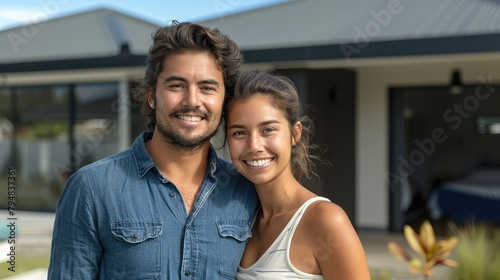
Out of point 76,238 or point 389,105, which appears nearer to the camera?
point 76,238

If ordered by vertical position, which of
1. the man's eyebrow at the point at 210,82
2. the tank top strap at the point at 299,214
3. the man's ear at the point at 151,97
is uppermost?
the man's eyebrow at the point at 210,82

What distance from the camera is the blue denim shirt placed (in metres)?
1.87

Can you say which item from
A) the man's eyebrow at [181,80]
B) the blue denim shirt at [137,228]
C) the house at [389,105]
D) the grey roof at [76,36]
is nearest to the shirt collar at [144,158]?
the blue denim shirt at [137,228]

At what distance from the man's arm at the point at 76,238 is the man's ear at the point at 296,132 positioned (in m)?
0.79

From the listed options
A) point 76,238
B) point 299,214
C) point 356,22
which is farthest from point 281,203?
point 356,22

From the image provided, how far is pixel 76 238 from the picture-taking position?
6.08ft

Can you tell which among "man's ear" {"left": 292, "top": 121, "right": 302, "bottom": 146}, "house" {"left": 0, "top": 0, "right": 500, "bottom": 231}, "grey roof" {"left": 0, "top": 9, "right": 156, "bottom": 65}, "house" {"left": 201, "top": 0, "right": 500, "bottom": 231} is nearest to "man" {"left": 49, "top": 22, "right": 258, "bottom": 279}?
"man's ear" {"left": 292, "top": 121, "right": 302, "bottom": 146}

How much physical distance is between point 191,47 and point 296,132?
0.54 metres

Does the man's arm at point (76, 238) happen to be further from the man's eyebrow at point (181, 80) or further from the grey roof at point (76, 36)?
the grey roof at point (76, 36)

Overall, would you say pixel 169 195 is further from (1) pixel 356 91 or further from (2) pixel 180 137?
(1) pixel 356 91

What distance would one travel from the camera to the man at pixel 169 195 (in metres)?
1.88

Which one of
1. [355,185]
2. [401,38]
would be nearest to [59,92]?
[355,185]

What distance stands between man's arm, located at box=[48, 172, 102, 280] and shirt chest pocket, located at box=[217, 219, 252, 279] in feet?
1.33

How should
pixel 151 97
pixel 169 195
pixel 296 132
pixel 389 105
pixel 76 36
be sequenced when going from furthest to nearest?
pixel 76 36 → pixel 389 105 → pixel 296 132 → pixel 151 97 → pixel 169 195
